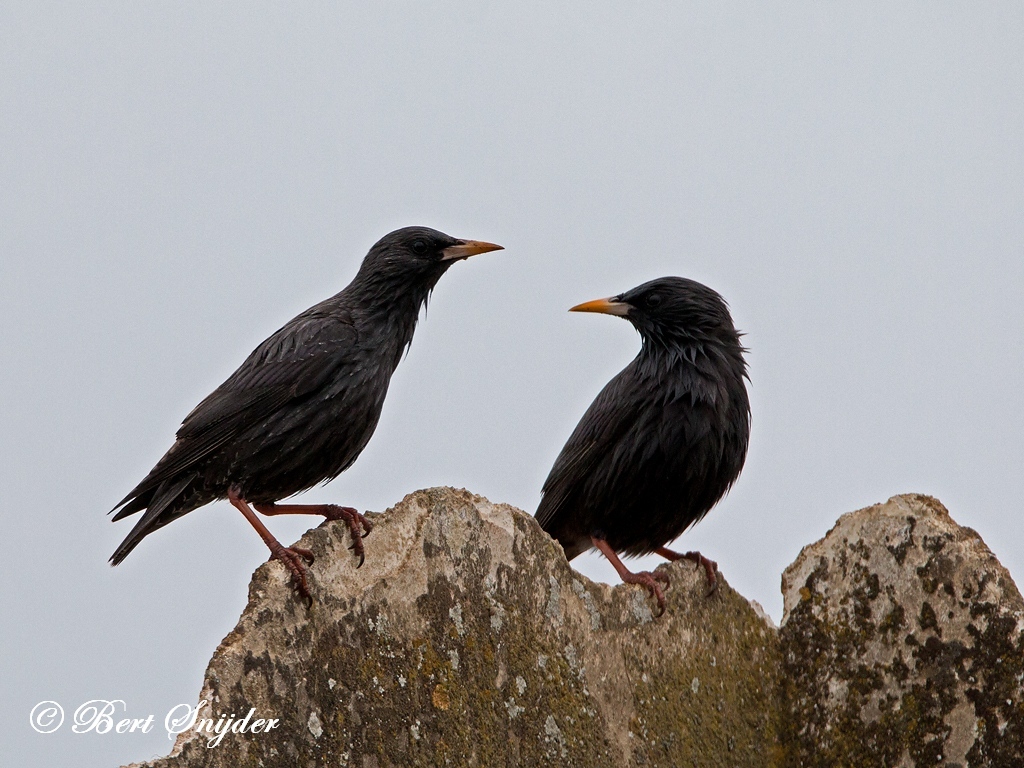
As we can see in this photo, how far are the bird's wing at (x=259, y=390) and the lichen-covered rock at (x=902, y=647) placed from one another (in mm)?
2391

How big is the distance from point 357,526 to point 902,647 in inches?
75.1

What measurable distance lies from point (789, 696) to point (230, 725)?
205cm

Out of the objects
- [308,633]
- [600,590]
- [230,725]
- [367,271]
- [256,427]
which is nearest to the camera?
[230,725]

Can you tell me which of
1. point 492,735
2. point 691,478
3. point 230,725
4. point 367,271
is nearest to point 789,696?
point 492,735

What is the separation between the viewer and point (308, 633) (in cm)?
383

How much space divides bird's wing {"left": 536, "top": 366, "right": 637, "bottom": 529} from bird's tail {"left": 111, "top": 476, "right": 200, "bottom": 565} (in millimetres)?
1769

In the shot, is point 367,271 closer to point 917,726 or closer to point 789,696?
point 789,696

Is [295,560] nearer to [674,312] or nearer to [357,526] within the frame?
[357,526]

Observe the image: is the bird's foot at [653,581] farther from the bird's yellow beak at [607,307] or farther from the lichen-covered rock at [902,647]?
the bird's yellow beak at [607,307]

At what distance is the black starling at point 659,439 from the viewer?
607cm

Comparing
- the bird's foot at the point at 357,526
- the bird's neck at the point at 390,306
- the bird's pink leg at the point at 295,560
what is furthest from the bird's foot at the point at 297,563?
the bird's neck at the point at 390,306

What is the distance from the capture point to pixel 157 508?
570cm

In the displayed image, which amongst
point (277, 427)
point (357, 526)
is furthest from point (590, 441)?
point (357, 526)

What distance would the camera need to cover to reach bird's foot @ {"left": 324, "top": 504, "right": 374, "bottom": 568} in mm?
4152
